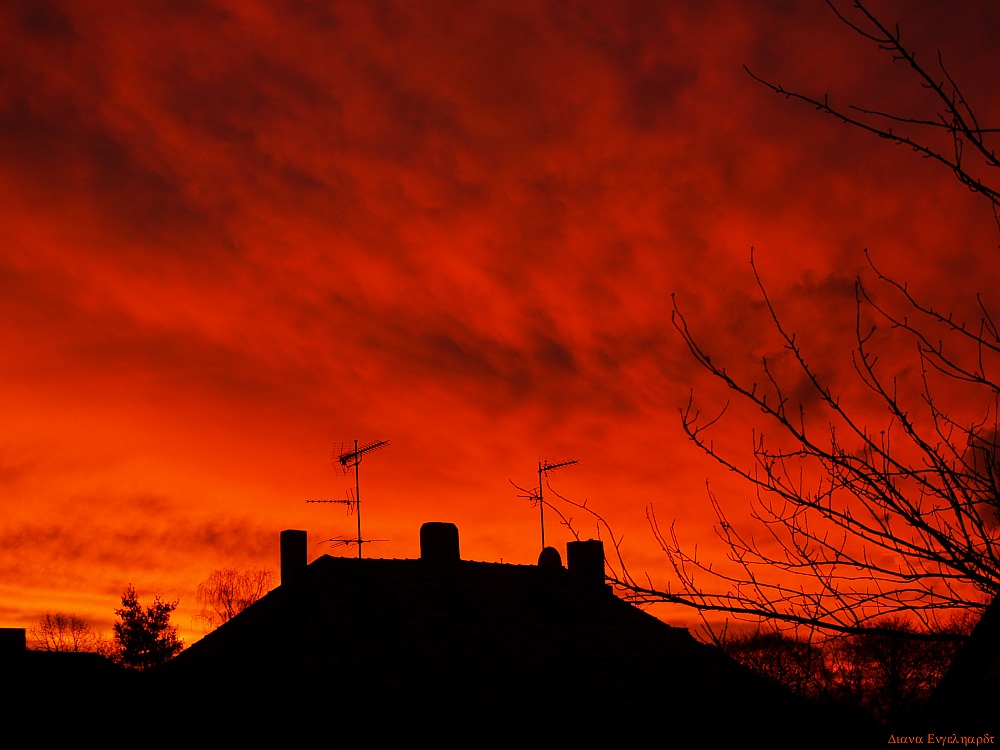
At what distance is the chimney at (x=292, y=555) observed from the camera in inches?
947

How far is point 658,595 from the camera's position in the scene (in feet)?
16.9

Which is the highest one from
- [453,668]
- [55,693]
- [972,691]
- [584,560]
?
[584,560]

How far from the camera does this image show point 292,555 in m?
24.1

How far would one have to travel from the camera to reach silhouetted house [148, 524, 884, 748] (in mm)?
17719

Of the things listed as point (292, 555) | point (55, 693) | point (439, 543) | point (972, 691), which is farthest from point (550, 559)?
point (972, 691)

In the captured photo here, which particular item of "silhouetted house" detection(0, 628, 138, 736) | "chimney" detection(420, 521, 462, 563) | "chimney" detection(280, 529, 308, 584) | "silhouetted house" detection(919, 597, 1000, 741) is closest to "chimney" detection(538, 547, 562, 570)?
"chimney" detection(420, 521, 462, 563)

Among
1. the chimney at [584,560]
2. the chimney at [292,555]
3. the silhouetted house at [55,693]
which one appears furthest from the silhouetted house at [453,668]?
the silhouetted house at [55,693]

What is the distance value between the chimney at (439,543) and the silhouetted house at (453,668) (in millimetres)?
29

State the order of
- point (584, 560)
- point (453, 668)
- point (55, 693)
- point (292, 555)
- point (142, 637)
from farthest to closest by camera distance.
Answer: point (142, 637) → point (584, 560) → point (292, 555) → point (55, 693) → point (453, 668)

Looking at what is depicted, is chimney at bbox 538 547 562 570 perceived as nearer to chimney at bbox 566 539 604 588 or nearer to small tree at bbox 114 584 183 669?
chimney at bbox 566 539 604 588

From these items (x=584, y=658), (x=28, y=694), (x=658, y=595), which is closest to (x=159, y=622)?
(x=28, y=694)

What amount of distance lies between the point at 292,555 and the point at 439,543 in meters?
3.46

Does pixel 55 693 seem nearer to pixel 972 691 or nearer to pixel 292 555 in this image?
pixel 292 555

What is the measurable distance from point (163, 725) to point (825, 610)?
16.3 meters
